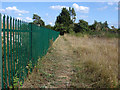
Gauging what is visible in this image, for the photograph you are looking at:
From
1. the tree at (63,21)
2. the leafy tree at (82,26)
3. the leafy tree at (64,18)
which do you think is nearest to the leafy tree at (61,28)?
the tree at (63,21)

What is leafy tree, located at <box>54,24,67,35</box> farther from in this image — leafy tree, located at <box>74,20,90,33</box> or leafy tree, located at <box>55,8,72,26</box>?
leafy tree, located at <box>74,20,90,33</box>

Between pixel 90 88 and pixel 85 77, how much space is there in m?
0.62

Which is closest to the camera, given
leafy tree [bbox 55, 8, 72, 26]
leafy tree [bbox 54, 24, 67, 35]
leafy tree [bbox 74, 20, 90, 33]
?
leafy tree [bbox 54, 24, 67, 35]

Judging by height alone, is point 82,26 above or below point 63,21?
below

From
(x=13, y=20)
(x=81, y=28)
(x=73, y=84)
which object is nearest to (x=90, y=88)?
(x=73, y=84)

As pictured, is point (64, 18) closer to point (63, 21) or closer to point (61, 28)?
point (63, 21)

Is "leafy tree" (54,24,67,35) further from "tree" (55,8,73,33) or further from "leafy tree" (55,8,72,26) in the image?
"leafy tree" (55,8,72,26)

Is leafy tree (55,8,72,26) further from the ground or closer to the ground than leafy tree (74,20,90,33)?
further from the ground

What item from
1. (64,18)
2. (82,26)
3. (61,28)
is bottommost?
(61,28)

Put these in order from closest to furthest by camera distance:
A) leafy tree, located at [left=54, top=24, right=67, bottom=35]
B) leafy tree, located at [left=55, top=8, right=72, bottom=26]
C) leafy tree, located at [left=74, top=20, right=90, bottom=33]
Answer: leafy tree, located at [left=54, top=24, right=67, bottom=35]
leafy tree, located at [left=74, top=20, right=90, bottom=33]
leafy tree, located at [left=55, top=8, right=72, bottom=26]

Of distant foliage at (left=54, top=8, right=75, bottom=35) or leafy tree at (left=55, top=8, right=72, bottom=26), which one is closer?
distant foliage at (left=54, top=8, right=75, bottom=35)

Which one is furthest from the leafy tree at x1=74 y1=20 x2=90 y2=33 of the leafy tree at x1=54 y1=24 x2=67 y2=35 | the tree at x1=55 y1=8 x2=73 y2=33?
the leafy tree at x1=54 y1=24 x2=67 y2=35

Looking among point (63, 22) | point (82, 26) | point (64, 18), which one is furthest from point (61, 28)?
point (82, 26)

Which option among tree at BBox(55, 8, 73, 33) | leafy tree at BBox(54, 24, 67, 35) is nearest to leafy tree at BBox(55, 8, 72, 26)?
tree at BBox(55, 8, 73, 33)
